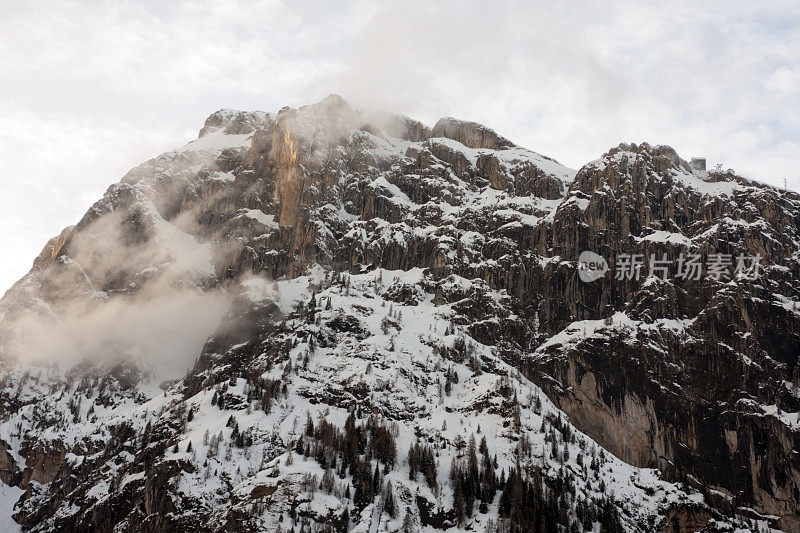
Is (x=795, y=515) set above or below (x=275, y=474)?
below

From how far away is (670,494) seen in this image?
18700cm

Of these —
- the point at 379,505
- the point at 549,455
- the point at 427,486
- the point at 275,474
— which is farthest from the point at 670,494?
the point at 275,474

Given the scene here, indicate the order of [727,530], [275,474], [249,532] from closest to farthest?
[249,532] → [275,474] → [727,530]

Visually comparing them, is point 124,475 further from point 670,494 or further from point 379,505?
point 670,494

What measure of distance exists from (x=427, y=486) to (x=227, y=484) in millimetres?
45605

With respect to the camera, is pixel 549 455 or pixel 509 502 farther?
pixel 549 455

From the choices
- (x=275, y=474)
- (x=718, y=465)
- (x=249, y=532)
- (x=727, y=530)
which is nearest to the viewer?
(x=249, y=532)

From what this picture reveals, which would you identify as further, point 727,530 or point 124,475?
point 124,475

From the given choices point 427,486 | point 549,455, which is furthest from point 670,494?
point 427,486

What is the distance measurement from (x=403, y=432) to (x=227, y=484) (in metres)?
46.6

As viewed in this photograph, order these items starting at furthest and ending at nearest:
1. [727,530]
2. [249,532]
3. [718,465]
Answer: [718,465]
[727,530]
[249,532]

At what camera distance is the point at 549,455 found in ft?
630

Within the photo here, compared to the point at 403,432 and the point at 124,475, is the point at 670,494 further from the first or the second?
the point at 124,475

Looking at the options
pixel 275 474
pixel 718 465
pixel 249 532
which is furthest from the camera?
pixel 718 465
